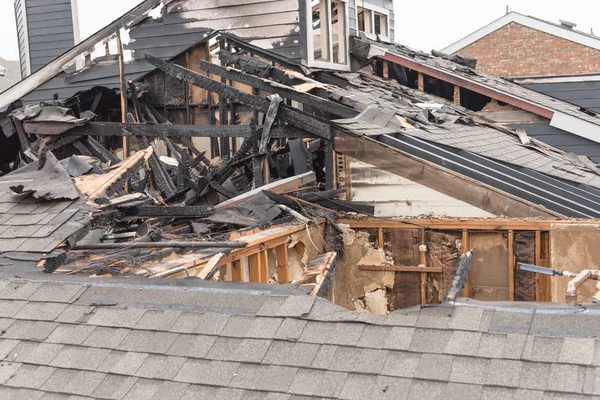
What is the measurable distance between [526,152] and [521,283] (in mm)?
3999

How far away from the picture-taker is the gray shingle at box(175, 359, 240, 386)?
163 inches

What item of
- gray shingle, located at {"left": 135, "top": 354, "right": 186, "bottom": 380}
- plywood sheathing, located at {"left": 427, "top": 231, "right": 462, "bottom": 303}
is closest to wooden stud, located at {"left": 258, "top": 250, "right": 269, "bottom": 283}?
plywood sheathing, located at {"left": 427, "top": 231, "right": 462, "bottom": 303}

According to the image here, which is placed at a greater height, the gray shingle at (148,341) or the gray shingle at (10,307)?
the gray shingle at (148,341)

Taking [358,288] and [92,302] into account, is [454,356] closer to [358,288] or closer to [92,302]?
[92,302]

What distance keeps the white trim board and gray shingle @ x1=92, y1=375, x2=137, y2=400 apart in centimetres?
2191

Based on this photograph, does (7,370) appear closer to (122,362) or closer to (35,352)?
(35,352)

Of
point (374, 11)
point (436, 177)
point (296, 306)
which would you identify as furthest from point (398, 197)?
point (374, 11)

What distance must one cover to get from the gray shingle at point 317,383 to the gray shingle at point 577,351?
119cm

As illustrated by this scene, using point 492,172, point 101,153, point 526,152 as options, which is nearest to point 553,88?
point 526,152

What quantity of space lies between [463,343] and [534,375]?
0.47 metres

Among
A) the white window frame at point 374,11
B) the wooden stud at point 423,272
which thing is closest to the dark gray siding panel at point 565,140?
the white window frame at point 374,11

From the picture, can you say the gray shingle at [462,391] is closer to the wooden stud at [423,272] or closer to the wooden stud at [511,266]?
the wooden stud at [511,266]

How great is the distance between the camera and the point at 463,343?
13.4ft

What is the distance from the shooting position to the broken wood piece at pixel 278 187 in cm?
962
